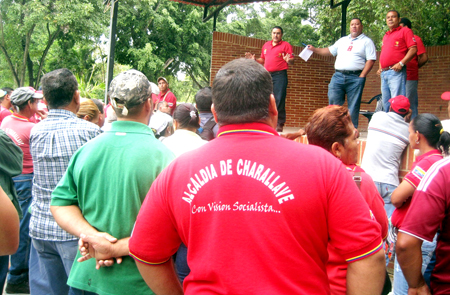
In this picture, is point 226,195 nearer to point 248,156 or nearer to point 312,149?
point 248,156

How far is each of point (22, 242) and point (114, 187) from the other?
2.77m

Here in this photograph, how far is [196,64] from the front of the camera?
21.5m

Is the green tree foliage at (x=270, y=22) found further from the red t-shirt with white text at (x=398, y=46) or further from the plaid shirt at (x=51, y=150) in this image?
the plaid shirt at (x=51, y=150)

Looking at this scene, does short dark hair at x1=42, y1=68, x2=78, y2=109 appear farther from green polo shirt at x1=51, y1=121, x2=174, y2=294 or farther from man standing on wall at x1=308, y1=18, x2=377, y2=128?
man standing on wall at x1=308, y1=18, x2=377, y2=128

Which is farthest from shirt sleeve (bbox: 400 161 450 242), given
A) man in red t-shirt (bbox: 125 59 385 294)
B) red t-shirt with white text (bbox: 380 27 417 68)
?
red t-shirt with white text (bbox: 380 27 417 68)

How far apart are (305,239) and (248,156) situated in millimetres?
347

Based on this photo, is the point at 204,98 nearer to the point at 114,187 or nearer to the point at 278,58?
the point at 114,187

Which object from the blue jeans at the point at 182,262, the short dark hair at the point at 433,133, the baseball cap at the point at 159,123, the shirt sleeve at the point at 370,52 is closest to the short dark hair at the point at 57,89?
the blue jeans at the point at 182,262

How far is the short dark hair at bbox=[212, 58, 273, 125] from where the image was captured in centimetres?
150

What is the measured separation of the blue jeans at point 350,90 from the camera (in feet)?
21.7

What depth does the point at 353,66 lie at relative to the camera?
21.7 feet

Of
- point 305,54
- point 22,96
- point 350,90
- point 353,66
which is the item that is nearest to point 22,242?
point 22,96

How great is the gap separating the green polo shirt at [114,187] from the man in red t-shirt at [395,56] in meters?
4.98

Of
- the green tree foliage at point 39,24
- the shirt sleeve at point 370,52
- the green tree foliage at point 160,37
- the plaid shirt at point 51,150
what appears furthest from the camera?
the green tree foliage at point 160,37
